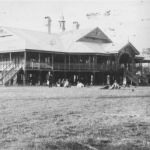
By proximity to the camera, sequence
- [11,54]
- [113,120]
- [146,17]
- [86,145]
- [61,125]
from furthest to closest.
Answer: [11,54] → [146,17] → [113,120] → [61,125] → [86,145]

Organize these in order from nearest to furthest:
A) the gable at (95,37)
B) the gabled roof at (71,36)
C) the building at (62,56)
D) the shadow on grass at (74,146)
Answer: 1. the shadow on grass at (74,146)
2. the building at (62,56)
3. the gabled roof at (71,36)
4. the gable at (95,37)

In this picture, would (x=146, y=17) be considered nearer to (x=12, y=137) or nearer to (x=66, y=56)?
(x=12, y=137)

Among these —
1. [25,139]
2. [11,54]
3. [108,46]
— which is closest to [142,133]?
[25,139]

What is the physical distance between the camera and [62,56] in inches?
1750

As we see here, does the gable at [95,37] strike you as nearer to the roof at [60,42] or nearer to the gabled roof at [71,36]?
the roof at [60,42]

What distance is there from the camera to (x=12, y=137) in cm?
771

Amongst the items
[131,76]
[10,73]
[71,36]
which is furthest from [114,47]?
[10,73]

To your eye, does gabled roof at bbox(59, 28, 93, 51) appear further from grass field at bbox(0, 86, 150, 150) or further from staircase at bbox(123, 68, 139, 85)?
grass field at bbox(0, 86, 150, 150)

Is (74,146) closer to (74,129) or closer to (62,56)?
(74,129)

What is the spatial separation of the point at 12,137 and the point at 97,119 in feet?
11.2

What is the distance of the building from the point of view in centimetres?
3875

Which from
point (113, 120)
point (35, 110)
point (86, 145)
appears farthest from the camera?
point (35, 110)

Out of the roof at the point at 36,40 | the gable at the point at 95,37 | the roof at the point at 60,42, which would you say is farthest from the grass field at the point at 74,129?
the gable at the point at 95,37

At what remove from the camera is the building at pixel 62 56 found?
127 ft
